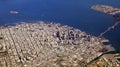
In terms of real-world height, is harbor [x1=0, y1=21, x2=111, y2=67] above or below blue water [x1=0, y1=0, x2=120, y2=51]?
below

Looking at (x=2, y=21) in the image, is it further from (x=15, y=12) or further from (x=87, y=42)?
(x=87, y=42)

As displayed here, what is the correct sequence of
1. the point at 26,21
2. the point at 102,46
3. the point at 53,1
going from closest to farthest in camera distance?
the point at 102,46 → the point at 26,21 → the point at 53,1

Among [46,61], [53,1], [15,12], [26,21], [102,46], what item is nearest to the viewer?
[46,61]

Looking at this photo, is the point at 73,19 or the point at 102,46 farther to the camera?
the point at 73,19

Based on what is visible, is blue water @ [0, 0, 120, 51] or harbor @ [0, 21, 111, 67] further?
blue water @ [0, 0, 120, 51]

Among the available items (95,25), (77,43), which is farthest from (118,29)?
(77,43)

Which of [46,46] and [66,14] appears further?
[66,14]

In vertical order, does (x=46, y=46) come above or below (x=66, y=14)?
below

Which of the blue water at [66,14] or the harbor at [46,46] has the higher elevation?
the blue water at [66,14]
